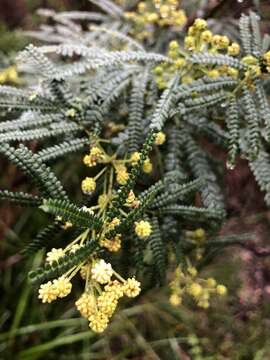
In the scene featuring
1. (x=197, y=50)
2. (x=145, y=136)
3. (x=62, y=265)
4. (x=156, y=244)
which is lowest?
(x=156, y=244)

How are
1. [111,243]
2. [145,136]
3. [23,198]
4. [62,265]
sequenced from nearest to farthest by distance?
[62,265], [111,243], [23,198], [145,136]

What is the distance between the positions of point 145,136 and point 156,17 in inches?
18.0

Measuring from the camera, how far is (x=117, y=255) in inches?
55.5

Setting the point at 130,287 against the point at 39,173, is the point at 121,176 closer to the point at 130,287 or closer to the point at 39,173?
the point at 39,173

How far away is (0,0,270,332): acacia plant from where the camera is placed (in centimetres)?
96

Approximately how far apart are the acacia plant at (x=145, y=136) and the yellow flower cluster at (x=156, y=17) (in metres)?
0.01

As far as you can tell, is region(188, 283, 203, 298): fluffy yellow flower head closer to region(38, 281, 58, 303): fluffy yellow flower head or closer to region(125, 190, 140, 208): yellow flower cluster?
region(125, 190, 140, 208): yellow flower cluster

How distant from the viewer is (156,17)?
4.97 ft

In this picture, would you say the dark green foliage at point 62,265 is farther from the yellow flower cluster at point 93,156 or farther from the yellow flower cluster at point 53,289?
the yellow flower cluster at point 93,156

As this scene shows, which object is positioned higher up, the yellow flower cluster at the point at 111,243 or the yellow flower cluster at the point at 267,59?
the yellow flower cluster at the point at 267,59

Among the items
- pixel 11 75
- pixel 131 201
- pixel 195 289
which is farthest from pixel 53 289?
pixel 11 75

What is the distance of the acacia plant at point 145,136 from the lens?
96 cm

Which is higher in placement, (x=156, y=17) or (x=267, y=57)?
(x=267, y=57)

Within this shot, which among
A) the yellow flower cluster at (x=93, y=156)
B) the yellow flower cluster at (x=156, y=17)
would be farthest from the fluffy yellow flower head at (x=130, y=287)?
the yellow flower cluster at (x=156, y=17)
